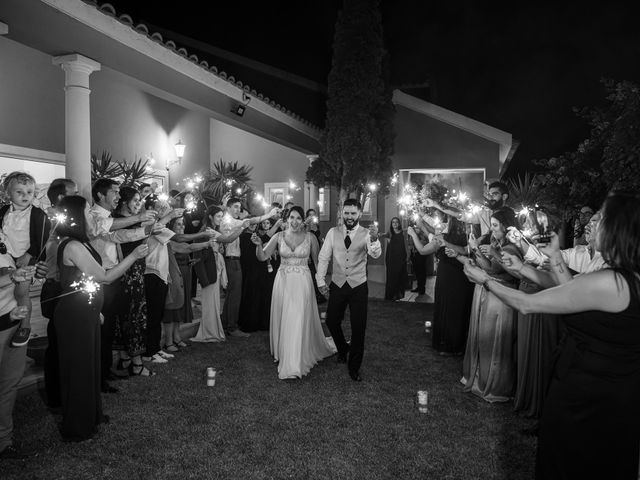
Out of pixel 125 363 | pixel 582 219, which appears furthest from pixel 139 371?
pixel 582 219

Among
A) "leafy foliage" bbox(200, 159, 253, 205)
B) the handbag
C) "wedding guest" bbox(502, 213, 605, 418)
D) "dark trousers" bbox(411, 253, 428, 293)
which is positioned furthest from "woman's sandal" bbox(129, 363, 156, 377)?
"leafy foliage" bbox(200, 159, 253, 205)

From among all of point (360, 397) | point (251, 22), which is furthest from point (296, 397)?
point (251, 22)

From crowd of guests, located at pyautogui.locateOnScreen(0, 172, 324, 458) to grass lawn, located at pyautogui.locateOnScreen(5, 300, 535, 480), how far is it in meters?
0.28

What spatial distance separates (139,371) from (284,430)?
236cm

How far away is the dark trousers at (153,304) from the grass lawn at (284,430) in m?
0.38

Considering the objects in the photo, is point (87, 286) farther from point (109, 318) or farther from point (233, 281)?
point (233, 281)

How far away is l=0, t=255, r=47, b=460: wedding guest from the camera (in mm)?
3623

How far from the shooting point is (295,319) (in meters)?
6.14

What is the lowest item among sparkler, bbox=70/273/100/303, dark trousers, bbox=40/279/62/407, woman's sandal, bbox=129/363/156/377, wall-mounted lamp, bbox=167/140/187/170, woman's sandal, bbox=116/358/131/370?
woman's sandal, bbox=129/363/156/377

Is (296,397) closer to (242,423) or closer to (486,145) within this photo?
(242,423)

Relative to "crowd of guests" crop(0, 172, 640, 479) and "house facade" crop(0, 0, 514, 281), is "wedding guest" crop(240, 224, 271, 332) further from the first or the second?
"house facade" crop(0, 0, 514, 281)

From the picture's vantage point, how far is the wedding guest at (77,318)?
3994 millimetres

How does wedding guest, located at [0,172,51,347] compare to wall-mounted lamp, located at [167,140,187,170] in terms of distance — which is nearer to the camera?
wedding guest, located at [0,172,51,347]

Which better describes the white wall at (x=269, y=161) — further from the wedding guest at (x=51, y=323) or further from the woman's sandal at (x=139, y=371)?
the wedding guest at (x=51, y=323)
